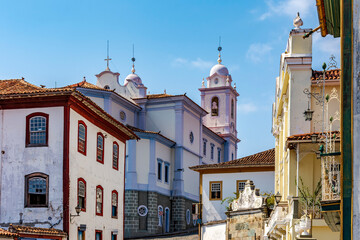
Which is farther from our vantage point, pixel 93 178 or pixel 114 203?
pixel 114 203

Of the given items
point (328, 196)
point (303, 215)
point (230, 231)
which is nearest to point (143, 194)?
point (230, 231)

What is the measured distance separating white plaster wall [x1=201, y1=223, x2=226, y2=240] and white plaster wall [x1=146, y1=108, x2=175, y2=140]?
1575 cm

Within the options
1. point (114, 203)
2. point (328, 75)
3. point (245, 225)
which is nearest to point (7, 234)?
point (114, 203)

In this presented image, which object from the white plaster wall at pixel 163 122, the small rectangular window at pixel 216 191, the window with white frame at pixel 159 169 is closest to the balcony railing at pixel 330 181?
the small rectangular window at pixel 216 191

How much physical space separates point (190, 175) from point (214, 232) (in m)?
19.1

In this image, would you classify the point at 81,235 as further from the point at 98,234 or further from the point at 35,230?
the point at 35,230

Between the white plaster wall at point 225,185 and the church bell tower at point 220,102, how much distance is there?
28.2 m

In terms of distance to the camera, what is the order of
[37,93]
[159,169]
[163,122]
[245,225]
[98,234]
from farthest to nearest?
[163,122] < [159,169] < [245,225] < [98,234] < [37,93]

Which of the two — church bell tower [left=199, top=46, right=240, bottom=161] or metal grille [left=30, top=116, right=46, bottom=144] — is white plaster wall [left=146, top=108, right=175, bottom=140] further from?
metal grille [left=30, top=116, right=46, bottom=144]

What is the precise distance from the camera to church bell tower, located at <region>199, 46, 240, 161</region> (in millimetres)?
75000

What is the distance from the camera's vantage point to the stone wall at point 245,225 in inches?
1511

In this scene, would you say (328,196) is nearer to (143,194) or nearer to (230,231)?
(230,231)

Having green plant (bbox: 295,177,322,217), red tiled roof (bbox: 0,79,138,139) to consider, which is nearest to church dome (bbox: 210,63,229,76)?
red tiled roof (bbox: 0,79,138,139)

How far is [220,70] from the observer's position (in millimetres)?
76062
